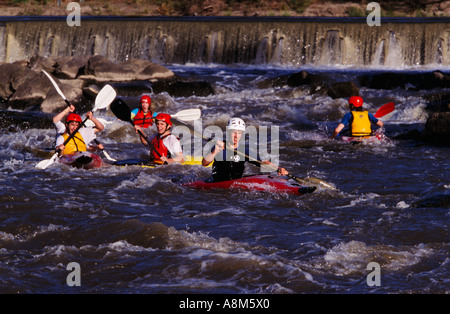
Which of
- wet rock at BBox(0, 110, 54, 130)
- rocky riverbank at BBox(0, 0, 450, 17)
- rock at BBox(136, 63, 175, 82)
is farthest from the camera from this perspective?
rocky riverbank at BBox(0, 0, 450, 17)

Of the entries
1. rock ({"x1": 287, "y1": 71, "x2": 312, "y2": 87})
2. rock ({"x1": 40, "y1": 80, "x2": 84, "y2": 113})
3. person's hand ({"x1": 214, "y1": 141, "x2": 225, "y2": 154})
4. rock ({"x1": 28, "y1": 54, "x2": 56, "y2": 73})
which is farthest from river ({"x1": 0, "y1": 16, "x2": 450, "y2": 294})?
rock ({"x1": 28, "y1": 54, "x2": 56, "y2": 73})

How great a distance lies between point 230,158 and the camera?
905 cm

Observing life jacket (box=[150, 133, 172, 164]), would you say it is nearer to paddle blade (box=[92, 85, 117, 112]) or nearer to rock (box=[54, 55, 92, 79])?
paddle blade (box=[92, 85, 117, 112])

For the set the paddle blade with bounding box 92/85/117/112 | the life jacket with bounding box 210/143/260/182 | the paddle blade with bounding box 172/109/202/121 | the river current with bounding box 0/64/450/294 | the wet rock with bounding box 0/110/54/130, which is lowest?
the river current with bounding box 0/64/450/294

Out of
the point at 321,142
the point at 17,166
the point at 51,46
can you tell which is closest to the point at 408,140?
the point at 321,142

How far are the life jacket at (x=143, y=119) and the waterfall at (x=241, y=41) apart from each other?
450 inches

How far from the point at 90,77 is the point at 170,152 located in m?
9.26

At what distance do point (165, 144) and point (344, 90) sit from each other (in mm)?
8052

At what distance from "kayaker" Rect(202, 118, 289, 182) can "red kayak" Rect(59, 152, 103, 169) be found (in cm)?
206

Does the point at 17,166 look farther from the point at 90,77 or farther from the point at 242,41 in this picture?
the point at 242,41

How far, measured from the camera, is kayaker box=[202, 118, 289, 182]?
8.63 m

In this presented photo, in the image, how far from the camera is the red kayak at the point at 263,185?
28.9 ft

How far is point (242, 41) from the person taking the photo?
22750mm

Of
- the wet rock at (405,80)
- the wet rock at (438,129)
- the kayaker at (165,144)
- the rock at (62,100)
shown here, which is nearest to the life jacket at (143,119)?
the kayaker at (165,144)
